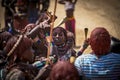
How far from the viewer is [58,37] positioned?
4293 mm

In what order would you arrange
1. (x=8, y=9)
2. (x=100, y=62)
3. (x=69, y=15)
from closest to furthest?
1. (x=100, y=62)
2. (x=69, y=15)
3. (x=8, y=9)

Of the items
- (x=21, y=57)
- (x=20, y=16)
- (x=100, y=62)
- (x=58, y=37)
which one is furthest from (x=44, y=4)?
(x=100, y=62)

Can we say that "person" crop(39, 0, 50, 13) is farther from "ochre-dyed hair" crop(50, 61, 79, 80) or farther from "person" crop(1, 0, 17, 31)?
"ochre-dyed hair" crop(50, 61, 79, 80)

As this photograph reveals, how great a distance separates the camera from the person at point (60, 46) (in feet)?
14.0

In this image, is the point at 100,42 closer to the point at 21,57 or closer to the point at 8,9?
the point at 21,57

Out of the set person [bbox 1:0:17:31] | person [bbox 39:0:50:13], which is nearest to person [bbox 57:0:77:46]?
person [bbox 39:0:50:13]

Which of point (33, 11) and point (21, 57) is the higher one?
point (33, 11)

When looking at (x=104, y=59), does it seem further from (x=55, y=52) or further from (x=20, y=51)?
(x=55, y=52)

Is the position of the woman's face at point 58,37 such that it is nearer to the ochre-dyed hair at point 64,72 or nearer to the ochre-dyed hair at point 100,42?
the ochre-dyed hair at point 100,42

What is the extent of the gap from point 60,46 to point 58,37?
5.2 inches

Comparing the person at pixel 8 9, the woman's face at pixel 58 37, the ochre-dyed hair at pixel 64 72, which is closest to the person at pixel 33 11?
the person at pixel 8 9

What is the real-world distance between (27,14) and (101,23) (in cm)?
133

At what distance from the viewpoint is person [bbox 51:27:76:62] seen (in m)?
4.26

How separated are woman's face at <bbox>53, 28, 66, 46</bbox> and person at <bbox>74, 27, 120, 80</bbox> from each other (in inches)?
55.7
